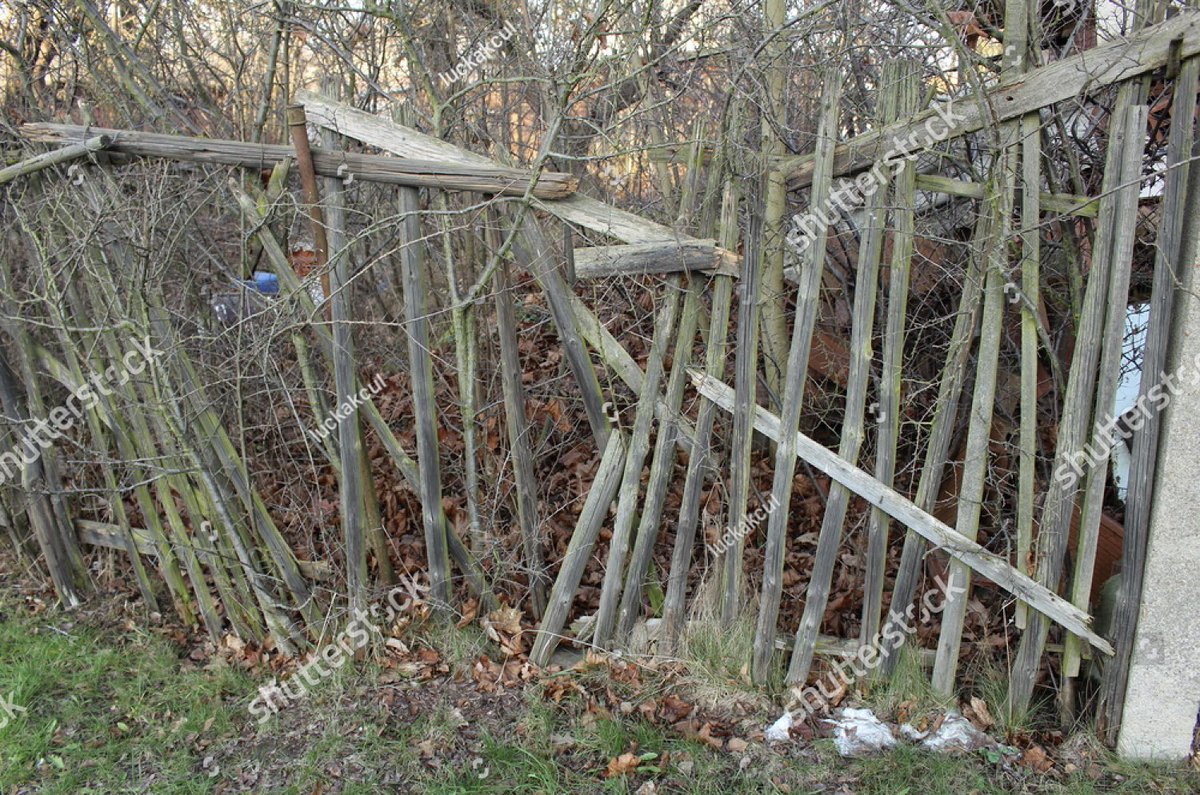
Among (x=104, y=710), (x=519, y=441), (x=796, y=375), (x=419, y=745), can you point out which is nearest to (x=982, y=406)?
(x=796, y=375)

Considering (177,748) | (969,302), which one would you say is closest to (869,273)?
(969,302)

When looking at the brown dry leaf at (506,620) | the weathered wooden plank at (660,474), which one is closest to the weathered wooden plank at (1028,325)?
the weathered wooden plank at (660,474)

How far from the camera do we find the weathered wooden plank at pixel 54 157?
11.6 ft

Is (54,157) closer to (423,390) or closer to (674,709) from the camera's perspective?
(423,390)

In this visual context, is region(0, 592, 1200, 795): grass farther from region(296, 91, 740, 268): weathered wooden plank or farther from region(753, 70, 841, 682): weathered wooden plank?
region(296, 91, 740, 268): weathered wooden plank

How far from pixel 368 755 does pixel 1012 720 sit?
2.57m

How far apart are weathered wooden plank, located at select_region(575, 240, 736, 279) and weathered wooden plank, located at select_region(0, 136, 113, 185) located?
6.86ft

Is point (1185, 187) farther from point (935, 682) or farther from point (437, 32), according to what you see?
point (437, 32)

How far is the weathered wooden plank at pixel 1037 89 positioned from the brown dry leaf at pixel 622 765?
2398 mm

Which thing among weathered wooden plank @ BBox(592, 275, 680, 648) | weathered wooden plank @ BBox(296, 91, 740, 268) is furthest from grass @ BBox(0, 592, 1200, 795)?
weathered wooden plank @ BBox(296, 91, 740, 268)

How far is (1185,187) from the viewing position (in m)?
2.83

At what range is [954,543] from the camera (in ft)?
10.4

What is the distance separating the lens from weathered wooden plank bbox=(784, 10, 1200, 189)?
2.70 meters

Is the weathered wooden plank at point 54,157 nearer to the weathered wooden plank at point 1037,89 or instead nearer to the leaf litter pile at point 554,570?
the leaf litter pile at point 554,570
